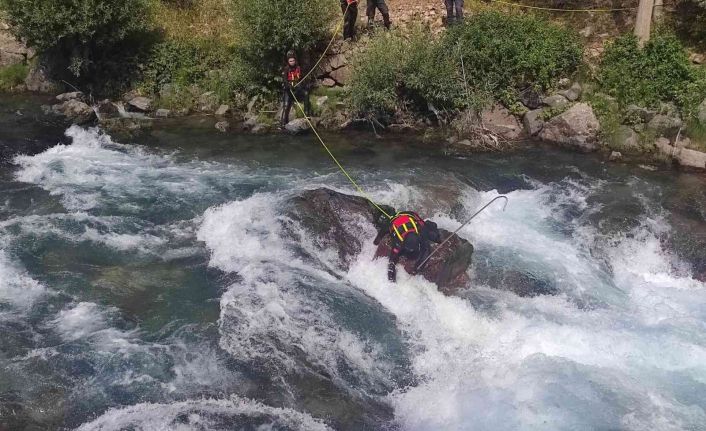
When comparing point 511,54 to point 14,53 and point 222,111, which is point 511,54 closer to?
point 222,111

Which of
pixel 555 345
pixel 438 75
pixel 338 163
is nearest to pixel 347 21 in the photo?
pixel 438 75

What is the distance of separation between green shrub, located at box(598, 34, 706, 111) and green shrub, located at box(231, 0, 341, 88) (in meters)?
7.54

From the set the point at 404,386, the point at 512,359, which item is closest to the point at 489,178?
the point at 512,359

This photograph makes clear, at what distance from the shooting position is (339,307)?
9.25m

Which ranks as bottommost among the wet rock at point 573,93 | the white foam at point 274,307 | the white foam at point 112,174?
the white foam at point 274,307

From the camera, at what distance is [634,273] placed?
35.2 feet

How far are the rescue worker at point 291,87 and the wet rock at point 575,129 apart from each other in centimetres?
641

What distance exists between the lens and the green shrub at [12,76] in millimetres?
19016

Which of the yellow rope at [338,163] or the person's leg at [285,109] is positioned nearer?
the yellow rope at [338,163]

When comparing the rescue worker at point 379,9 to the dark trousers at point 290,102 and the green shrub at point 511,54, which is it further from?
the dark trousers at point 290,102

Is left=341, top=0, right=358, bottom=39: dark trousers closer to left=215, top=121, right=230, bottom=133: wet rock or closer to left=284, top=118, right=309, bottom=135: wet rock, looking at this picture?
left=284, top=118, right=309, bottom=135: wet rock

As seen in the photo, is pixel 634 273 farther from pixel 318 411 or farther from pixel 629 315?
pixel 318 411

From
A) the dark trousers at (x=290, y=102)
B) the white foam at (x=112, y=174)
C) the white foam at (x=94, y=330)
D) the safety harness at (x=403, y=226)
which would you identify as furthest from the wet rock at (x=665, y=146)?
the white foam at (x=94, y=330)

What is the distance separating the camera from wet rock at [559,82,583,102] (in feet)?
50.1
